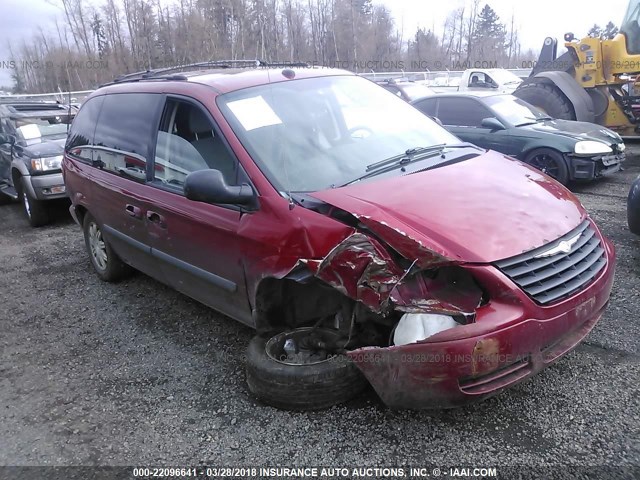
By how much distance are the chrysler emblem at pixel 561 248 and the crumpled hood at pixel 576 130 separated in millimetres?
5592

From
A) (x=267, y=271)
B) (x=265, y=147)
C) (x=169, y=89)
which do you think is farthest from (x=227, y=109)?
(x=267, y=271)

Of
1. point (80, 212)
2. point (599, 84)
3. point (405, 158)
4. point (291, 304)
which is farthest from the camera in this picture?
point (599, 84)

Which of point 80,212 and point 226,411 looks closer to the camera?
point 226,411

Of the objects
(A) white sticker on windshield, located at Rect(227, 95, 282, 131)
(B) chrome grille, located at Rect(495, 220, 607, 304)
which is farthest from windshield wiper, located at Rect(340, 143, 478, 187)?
(B) chrome grille, located at Rect(495, 220, 607, 304)

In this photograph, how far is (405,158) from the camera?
3.21 m

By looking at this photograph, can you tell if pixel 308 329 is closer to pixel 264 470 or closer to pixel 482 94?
pixel 264 470

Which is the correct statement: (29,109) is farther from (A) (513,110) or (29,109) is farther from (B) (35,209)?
(A) (513,110)

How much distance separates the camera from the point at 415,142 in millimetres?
3463

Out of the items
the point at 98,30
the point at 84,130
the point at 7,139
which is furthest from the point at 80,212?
the point at 98,30

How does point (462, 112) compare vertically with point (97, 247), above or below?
above

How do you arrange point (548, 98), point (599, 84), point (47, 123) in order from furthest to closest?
point (599, 84) → point (548, 98) → point (47, 123)

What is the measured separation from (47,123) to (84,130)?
15.5ft

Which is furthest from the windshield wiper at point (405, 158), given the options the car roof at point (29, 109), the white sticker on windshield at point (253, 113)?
the car roof at point (29, 109)

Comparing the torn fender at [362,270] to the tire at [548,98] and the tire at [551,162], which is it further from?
the tire at [548,98]
